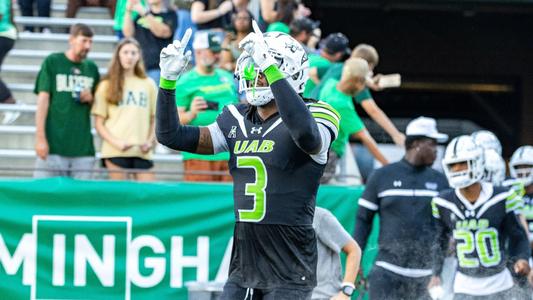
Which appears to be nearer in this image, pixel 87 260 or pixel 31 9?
pixel 87 260

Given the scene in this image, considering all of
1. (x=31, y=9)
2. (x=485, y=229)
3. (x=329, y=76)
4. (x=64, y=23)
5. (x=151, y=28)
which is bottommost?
(x=485, y=229)

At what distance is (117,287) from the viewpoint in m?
10.2

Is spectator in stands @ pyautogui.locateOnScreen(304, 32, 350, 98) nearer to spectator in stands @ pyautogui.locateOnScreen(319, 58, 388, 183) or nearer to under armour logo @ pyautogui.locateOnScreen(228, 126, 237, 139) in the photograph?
spectator in stands @ pyautogui.locateOnScreen(319, 58, 388, 183)

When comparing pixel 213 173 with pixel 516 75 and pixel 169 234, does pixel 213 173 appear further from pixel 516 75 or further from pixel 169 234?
pixel 516 75

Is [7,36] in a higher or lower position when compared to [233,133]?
higher

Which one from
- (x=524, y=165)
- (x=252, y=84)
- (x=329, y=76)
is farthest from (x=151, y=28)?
(x=252, y=84)

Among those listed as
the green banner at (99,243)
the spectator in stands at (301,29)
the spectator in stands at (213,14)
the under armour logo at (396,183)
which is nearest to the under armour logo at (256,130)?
the under armour logo at (396,183)

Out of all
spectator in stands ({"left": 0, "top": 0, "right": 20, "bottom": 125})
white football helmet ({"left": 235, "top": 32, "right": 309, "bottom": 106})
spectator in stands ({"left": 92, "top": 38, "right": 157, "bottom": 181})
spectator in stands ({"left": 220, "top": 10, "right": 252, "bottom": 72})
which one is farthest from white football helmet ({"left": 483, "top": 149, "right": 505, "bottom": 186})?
spectator in stands ({"left": 0, "top": 0, "right": 20, "bottom": 125})

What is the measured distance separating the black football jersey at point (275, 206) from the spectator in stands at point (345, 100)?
461 centimetres

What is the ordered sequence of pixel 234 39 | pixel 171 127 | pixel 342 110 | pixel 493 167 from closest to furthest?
pixel 171 127, pixel 493 167, pixel 342 110, pixel 234 39

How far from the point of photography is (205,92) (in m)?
10.7

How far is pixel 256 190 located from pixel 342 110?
496 centimetres

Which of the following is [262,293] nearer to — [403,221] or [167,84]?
[167,84]

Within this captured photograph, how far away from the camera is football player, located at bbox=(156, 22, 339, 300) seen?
593cm
